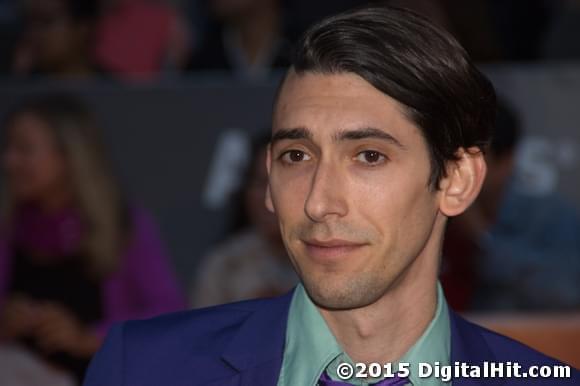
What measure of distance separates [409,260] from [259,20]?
507 cm

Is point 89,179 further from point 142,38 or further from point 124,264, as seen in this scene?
point 142,38

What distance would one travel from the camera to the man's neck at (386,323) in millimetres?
3141

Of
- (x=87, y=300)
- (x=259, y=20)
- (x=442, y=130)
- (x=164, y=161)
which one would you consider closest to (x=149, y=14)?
(x=259, y=20)

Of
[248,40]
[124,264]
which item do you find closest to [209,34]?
[248,40]

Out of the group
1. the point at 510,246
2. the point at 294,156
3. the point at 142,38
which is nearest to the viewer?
the point at 294,156

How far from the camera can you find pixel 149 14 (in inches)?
349

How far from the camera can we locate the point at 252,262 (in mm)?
6609

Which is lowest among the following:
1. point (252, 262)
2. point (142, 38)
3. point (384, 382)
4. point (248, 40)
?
point (384, 382)

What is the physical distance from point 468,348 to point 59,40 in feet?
18.6

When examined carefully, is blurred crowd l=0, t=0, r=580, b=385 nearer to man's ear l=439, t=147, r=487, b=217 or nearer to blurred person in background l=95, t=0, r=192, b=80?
blurred person in background l=95, t=0, r=192, b=80

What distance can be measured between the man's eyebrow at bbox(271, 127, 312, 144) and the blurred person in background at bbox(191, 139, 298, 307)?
3337 millimetres

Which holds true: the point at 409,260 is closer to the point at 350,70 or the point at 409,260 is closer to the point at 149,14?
the point at 350,70

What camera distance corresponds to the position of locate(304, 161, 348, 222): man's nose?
9.78 feet

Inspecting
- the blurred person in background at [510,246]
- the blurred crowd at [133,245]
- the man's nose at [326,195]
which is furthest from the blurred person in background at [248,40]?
the man's nose at [326,195]
